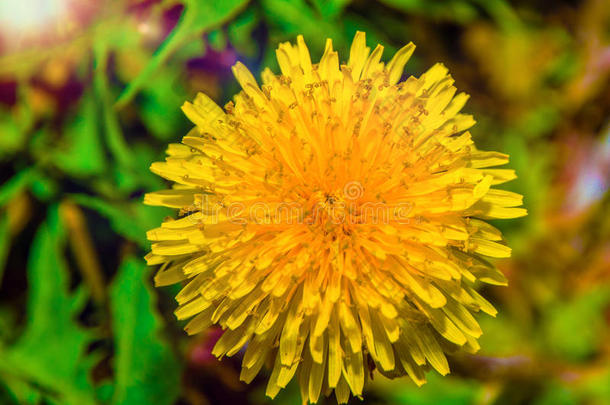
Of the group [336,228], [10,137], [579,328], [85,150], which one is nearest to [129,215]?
[85,150]

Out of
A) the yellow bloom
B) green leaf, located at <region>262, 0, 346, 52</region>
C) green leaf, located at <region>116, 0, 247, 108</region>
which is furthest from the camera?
green leaf, located at <region>262, 0, 346, 52</region>

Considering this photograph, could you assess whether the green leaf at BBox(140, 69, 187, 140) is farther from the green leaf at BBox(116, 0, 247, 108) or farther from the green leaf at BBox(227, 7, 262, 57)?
the green leaf at BBox(116, 0, 247, 108)

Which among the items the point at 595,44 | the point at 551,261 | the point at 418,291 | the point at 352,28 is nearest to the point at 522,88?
the point at 595,44

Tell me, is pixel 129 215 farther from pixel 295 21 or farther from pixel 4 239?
pixel 295 21

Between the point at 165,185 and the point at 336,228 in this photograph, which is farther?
the point at 165,185

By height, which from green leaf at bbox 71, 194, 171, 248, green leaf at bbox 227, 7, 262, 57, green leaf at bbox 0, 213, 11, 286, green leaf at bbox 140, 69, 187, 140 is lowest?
green leaf at bbox 0, 213, 11, 286

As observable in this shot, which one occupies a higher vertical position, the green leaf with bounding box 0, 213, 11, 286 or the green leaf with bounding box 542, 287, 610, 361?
the green leaf with bounding box 0, 213, 11, 286

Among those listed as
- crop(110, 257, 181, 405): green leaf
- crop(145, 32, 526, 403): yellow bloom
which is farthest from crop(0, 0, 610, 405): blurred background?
crop(145, 32, 526, 403): yellow bloom

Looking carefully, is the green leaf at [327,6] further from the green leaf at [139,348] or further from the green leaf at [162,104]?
the green leaf at [139,348]
